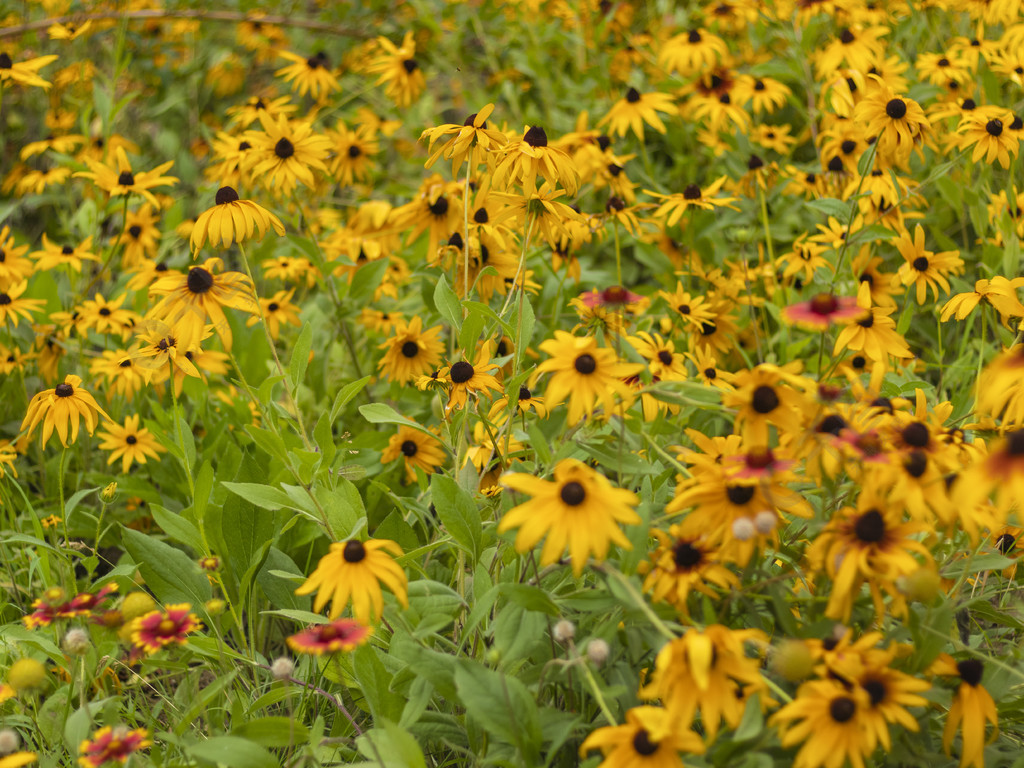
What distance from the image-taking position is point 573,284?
2.95 meters

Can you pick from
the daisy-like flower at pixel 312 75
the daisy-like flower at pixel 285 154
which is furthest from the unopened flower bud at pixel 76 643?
the daisy-like flower at pixel 312 75

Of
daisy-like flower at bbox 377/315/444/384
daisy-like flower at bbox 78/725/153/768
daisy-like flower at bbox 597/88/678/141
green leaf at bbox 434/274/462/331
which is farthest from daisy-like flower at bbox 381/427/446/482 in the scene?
daisy-like flower at bbox 597/88/678/141

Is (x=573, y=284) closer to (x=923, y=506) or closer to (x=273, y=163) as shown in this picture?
(x=273, y=163)

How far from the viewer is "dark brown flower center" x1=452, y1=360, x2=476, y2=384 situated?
1746 millimetres

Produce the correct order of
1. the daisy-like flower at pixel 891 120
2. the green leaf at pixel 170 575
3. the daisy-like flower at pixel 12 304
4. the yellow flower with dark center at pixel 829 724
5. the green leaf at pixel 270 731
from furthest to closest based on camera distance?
the daisy-like flower at pixel 12 304 < the daisy-like flower at pixel 891 120 < the green leaf at pixel 170 575 < the green leaf at pixel 270 731 < the yellow flower with dark center at pixel 829 724

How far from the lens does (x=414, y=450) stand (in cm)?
234

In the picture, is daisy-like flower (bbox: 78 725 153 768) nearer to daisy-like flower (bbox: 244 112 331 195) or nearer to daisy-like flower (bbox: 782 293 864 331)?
daisy-like flower (bbox: 782 293 864 331)

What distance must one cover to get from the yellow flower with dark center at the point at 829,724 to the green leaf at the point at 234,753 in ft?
2.45

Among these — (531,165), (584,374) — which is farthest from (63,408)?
(584,374)

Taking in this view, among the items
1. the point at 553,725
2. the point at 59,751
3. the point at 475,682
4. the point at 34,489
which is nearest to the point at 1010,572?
the point at 553,725

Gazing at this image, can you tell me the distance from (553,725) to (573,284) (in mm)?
1851

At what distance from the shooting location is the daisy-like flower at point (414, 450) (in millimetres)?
2332

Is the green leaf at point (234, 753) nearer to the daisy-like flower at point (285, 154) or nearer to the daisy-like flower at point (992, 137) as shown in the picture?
the daisy-like flower at point (285, 154)

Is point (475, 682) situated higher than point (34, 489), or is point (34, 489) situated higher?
point (475, 682)
